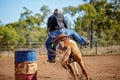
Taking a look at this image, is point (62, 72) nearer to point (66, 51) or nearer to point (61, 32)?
point (61, 32)

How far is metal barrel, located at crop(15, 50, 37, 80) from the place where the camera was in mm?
6508

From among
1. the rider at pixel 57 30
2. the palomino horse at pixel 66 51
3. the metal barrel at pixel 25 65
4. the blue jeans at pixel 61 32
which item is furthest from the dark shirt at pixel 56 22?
the metal barrel at pixel 25 65

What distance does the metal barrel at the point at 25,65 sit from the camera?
6.51 metres

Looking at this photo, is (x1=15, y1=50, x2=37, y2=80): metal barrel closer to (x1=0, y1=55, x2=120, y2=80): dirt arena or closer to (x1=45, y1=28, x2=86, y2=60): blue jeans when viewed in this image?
(x1=0, y1=55, x2=120, y2=80): dirt arena

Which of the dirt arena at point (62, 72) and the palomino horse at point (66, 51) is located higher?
the palomino horse at point (66, 51)

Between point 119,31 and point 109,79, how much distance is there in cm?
3333

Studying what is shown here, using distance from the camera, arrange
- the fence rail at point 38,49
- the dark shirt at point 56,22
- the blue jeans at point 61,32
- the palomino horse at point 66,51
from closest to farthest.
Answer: the palomino horse at point 66,51
the blue jeans at point 61,32
the dark shirt at point 56,22
the fence rail at point 38,49

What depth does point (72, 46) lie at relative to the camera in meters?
6.88

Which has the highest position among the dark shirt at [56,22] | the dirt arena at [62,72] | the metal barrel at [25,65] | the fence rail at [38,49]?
the dark shirt at [56,22]

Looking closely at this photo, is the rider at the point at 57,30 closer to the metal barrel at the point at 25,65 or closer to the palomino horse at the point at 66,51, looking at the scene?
the palomino horse at the point at 66,51

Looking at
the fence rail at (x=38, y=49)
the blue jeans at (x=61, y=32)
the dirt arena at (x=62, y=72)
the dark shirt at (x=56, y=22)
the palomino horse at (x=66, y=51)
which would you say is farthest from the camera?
the fence rail at (x=38, y=49)

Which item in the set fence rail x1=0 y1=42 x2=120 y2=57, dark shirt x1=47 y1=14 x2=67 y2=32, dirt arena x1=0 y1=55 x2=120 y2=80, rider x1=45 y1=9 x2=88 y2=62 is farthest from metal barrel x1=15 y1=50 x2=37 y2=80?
fence rail x1=0 y1=42 x2=120 y2=57

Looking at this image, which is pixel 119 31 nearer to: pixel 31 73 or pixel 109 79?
pixel 109 79

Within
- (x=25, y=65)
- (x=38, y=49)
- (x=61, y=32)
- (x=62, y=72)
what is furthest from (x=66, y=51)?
(x=38, y=49)
